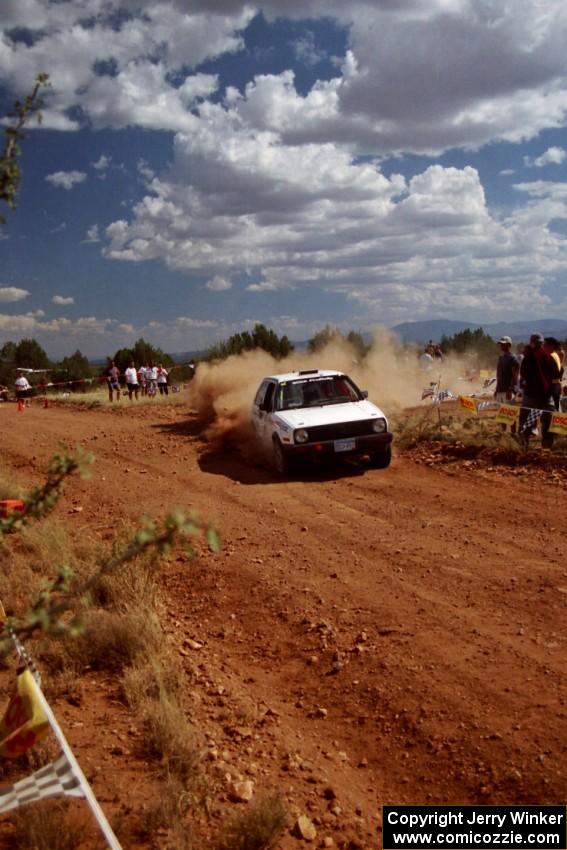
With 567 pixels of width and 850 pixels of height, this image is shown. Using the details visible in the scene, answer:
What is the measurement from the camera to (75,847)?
3.45 metres

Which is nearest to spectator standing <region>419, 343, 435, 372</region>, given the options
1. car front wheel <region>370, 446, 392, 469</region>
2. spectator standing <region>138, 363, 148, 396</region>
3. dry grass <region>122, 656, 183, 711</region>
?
spectator standing <region>138, 363, 148, 396</region>

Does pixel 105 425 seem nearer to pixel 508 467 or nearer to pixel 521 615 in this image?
pixel 508 467

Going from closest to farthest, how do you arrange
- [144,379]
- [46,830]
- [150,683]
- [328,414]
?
[46,830]
[150,683]
[328,414]
[144,379]

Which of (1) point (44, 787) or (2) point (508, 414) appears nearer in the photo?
(1) point (44, 787)

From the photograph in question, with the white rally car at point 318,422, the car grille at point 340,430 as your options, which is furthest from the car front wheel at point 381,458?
the car grille at point 340,430

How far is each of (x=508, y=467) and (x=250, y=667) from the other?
6747 mm

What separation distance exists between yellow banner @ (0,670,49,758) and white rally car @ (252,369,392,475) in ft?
25.3

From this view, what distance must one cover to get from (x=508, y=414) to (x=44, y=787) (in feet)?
34.6

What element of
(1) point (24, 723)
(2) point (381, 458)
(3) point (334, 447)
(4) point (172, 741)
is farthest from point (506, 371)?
(1) point (24, 723)

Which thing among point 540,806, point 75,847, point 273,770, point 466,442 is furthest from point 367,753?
point 466,442

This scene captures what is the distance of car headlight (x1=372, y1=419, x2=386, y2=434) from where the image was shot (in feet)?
37.3

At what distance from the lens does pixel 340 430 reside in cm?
1123

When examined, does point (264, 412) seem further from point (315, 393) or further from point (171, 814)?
point (171, 814)

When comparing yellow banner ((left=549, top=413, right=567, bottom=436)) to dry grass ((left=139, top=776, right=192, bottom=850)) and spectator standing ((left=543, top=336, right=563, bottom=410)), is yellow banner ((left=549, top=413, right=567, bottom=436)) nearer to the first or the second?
spectator standing ((left=543, top=336, right=563, bottom=410))
